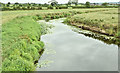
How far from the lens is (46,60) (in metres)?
16.0

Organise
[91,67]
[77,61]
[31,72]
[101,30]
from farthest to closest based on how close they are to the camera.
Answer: [101,30], [77,61], [91,67], [31,72]

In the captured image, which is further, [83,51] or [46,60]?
[83,51]

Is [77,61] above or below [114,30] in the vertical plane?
below

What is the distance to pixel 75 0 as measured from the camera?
13500cm

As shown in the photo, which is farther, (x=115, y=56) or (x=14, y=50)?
(x=115, y=56)

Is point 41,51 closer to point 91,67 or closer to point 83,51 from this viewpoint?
point 83,51

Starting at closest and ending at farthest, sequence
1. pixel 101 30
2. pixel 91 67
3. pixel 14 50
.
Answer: pixel 14 50, pixel 91 67, pixel 101 30

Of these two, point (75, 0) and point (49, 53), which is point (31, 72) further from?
point (75, 0)

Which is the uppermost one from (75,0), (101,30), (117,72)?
(75,0)

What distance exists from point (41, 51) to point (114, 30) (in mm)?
17791

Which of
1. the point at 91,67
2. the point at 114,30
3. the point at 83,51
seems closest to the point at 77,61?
the point at 91,67

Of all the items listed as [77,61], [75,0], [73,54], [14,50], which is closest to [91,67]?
[77,61]

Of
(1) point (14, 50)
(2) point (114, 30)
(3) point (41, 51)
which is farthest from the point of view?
(2) point (114, 30)

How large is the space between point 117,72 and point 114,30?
53.9 ft
